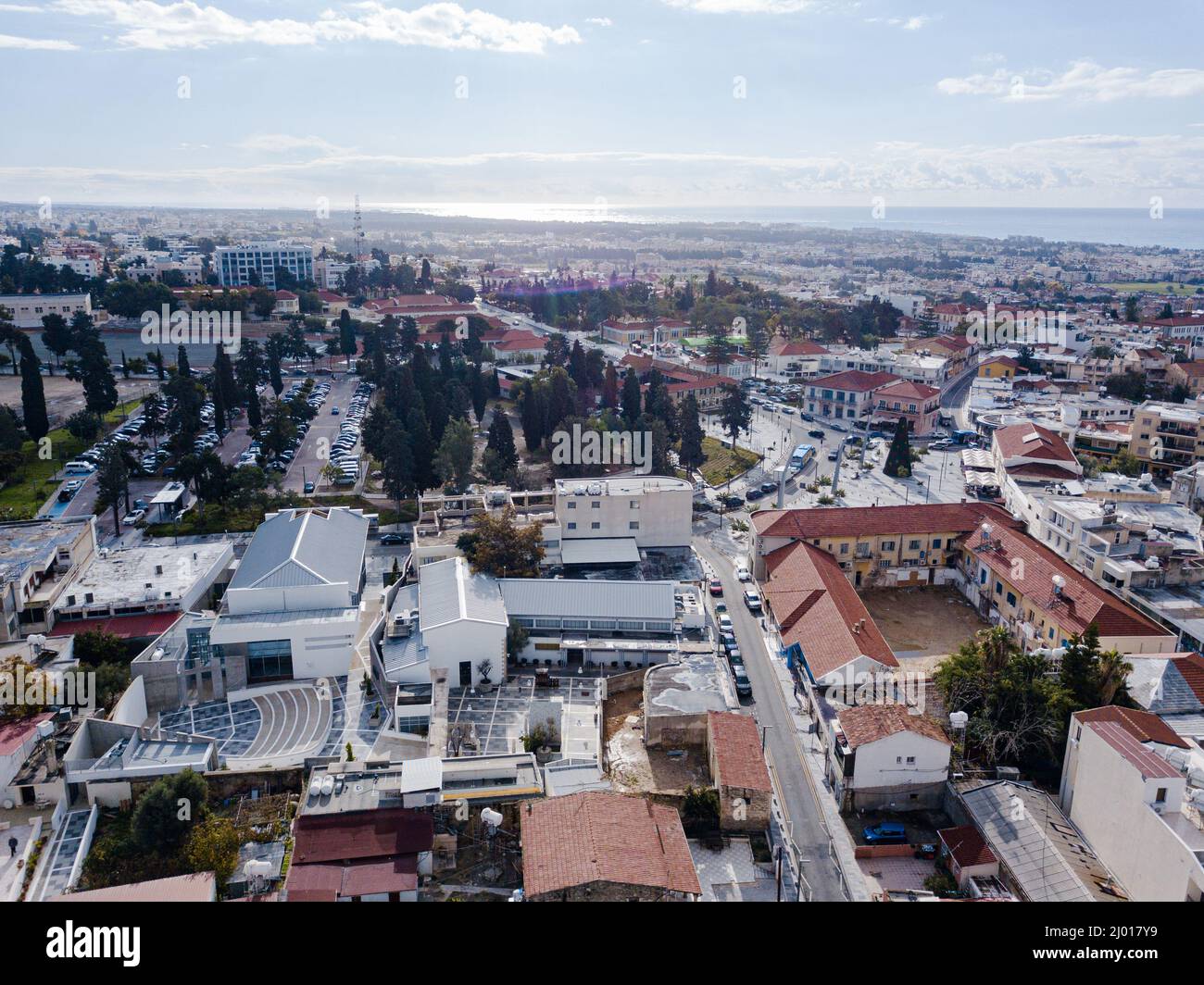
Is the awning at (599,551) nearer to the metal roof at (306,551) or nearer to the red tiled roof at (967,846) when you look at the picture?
the metal roof at (306,551)

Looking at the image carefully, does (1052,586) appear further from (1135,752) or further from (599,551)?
(599,551)

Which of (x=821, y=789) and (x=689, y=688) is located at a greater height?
(x=689, y=688)

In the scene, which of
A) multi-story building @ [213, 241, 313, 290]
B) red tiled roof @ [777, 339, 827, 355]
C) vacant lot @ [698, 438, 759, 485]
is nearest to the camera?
vacant lot @ [698, 438, 759, 485]

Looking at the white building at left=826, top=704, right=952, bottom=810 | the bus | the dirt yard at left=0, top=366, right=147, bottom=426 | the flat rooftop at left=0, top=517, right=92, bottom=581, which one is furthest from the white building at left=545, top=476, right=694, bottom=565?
the dirt yard at left=0, top=366, right=147, bottom=426

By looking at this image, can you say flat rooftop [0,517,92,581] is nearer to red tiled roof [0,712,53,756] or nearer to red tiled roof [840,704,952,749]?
red tiled roof [0,712,53,756]

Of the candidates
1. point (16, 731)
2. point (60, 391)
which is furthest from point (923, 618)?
point (60, 391)
